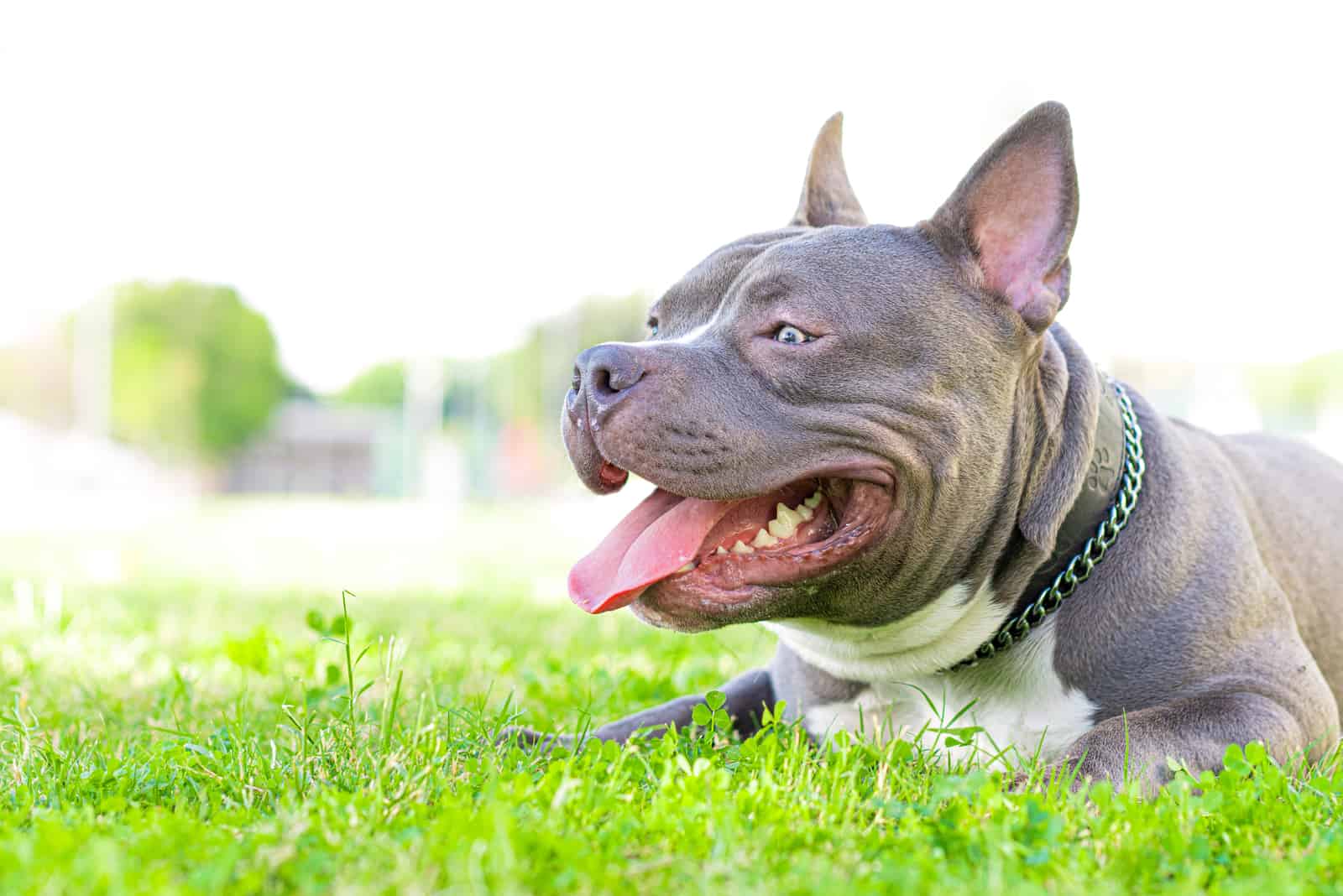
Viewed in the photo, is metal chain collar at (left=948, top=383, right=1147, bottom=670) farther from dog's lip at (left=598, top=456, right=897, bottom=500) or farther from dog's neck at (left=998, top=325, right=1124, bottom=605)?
dog's lip at (left=598, top=456, right=897, bottom=500)

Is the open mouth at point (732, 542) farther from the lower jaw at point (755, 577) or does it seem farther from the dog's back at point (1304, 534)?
the dog's back at point (1304, 534)

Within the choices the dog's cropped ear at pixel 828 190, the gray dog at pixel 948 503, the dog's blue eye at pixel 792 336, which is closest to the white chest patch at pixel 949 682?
the gray dog at pixel 948 503

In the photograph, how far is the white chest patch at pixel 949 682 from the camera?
3057mm

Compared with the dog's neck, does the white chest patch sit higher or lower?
lower

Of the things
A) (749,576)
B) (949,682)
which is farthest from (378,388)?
(749,576)

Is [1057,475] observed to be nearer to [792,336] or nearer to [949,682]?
[949,682]

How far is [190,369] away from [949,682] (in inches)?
2249

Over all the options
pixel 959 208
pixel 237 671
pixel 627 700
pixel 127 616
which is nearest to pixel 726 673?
pixel 627 700

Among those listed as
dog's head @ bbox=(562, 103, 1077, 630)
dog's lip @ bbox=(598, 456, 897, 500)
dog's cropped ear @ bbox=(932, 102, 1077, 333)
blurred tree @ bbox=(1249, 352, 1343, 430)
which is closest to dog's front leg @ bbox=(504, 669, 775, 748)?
dog's head @ bbox=(562, 103, 1077, 630)

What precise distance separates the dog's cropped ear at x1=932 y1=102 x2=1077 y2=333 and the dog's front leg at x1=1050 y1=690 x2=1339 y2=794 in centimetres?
97

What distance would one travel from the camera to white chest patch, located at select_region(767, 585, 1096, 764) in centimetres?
306

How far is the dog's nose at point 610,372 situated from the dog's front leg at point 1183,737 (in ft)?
4.09

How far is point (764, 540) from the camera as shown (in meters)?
2.98

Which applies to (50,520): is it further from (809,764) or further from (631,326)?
(631,326)
